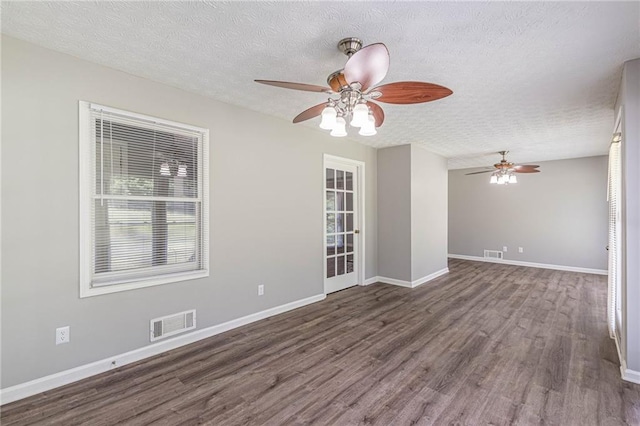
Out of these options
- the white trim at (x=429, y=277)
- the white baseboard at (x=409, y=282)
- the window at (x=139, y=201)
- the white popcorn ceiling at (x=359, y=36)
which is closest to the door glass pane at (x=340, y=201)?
the white baseboard at (x=409, y=282)

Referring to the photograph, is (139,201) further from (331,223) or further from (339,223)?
(339,223)

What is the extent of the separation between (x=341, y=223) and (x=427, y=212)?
1.76 m

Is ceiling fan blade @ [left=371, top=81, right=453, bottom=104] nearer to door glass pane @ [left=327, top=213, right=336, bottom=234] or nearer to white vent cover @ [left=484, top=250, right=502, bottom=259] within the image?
door glass pane @ [left=327, top=213, right=336, bottom=234]

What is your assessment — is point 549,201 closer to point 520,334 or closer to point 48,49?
point 520,334

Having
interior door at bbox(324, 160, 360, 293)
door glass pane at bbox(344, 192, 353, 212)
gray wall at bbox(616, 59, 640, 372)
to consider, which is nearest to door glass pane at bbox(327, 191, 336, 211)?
interior door at bbox(324, 160, 360, 293)

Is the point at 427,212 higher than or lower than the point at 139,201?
lower

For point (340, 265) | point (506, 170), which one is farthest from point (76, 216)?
point (506, 170)

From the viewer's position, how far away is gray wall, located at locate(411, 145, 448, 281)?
5.13 metres

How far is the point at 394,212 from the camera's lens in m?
5.22

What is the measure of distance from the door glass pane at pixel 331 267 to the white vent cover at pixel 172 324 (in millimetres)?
2171

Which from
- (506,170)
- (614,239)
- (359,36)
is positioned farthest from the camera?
(506,170)

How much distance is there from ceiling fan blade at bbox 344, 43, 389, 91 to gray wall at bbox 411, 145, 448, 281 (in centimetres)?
360

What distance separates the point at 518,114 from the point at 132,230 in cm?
422

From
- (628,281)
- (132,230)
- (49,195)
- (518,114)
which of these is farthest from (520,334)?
(49,195)
